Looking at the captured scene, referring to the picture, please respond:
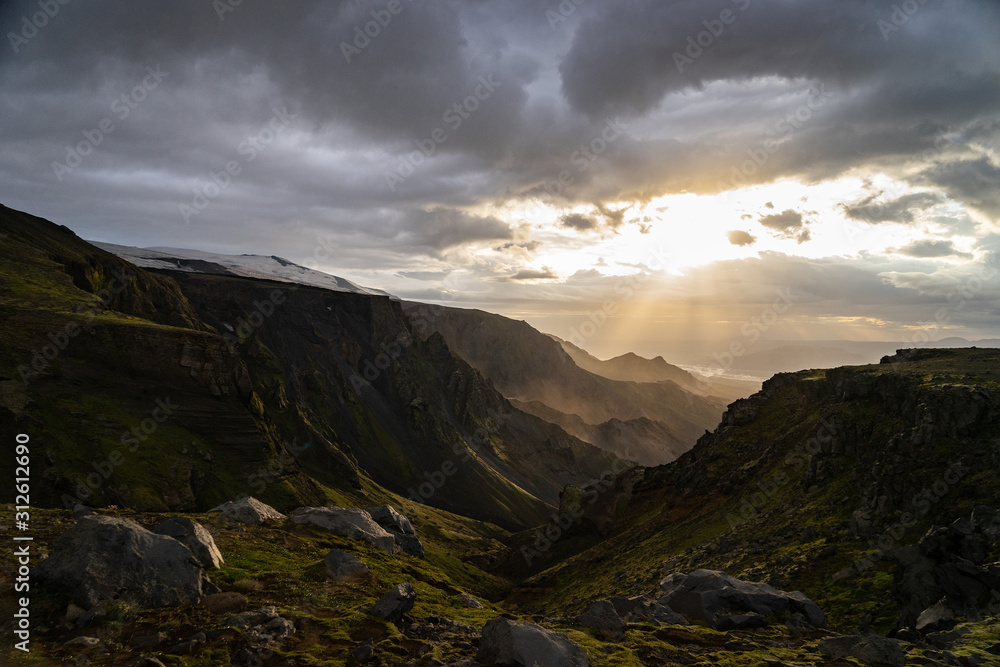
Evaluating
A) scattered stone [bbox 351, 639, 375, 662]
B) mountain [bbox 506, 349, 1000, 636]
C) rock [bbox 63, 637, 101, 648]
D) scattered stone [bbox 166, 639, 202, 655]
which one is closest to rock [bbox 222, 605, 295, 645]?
scattered stone [bbox 166, 639, 202, 655]

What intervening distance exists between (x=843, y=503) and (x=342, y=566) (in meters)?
45.0

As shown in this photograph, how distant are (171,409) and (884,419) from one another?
9684 centimetres

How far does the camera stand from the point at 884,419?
47.3 metres

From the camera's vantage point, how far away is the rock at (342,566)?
23062 millimetres

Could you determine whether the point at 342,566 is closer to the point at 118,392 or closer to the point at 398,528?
the point at 398,528

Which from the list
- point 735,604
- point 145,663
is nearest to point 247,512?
point 145,663

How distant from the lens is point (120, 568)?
52.7 feet

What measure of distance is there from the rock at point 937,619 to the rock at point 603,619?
49.0 ft

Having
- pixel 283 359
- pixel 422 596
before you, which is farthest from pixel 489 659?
pixel 283 359

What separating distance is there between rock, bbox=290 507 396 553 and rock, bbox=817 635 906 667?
26.8m

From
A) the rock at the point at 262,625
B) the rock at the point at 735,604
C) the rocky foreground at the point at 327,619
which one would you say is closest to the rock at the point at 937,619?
the rocky foreground at the point at 327,619

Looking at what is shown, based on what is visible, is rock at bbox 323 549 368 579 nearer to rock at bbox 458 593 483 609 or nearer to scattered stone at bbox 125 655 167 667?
rock at bbox 458 593 483 609

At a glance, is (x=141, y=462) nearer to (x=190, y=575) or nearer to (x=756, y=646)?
(x=190, y=575)

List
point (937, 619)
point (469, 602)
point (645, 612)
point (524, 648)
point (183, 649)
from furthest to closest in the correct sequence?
point (645, 612) → point (469, 602) → point (937, 619) → point (524, 648) → point (183, 649)
